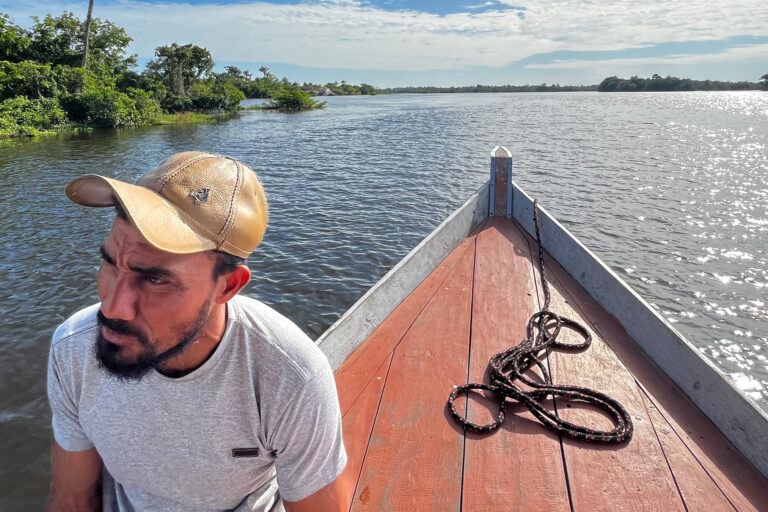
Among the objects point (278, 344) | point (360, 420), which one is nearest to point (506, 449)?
point (360, 420)

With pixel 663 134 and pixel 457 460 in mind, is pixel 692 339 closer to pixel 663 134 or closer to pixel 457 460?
pixel 457 460

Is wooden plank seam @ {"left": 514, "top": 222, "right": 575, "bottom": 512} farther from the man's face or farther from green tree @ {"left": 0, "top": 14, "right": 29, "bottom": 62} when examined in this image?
green tree @ {"left": 0, "top": 14, "right": 29, "bottom": 62}

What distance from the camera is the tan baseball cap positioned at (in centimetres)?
108

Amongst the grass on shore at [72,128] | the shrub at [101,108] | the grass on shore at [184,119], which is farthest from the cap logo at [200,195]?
the grass on shore at [184,119]

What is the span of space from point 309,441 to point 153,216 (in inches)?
27.4

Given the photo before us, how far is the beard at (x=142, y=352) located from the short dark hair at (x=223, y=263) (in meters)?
0.08

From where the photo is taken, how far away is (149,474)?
4.26 feet

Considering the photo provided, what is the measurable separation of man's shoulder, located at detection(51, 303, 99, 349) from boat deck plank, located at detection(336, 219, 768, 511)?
1.24 m

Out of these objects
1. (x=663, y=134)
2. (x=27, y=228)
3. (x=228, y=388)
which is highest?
(x=663, y=134)

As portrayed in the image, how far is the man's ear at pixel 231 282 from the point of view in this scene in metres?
1.23

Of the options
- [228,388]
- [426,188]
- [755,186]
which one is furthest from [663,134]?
[228,388]

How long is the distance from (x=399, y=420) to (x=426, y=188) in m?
11.1

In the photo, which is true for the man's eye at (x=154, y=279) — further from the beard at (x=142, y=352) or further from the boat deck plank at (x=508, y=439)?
the boat deck plank at (x=508, y=439)

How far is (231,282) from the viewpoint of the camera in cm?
124
